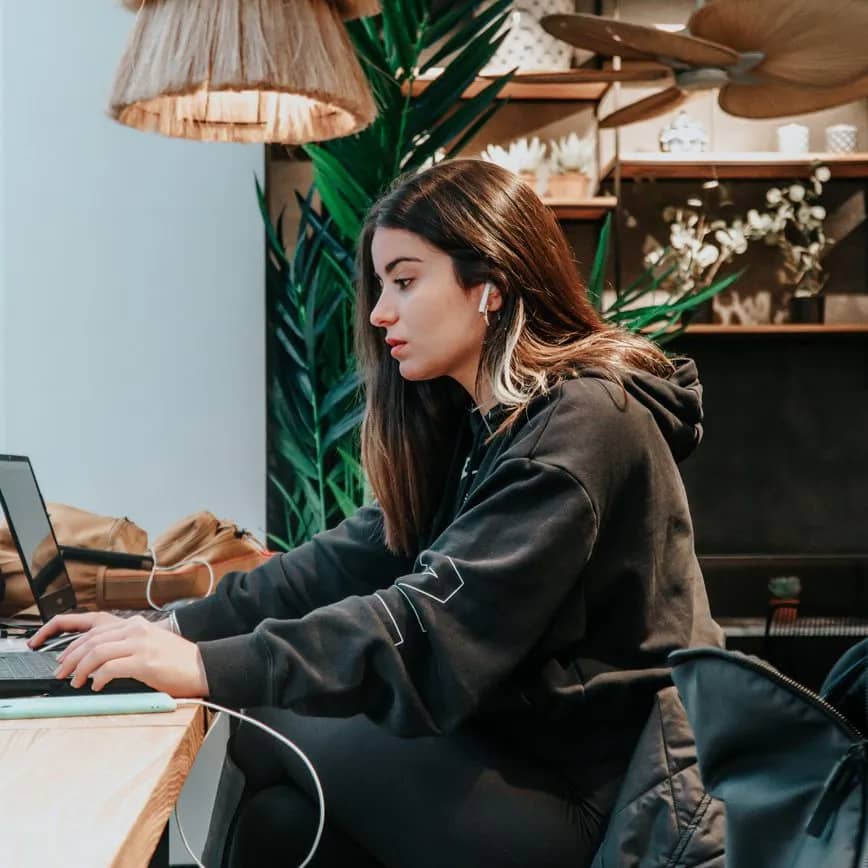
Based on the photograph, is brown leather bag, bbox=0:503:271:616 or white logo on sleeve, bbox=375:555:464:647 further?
brown leather bag, bbox=0:503:271:616

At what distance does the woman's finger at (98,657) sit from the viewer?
46.4 inches

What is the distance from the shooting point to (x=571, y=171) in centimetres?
421

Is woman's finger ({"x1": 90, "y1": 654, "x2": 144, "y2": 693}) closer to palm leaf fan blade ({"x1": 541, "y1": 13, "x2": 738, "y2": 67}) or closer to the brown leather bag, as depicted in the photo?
the brown leather bag

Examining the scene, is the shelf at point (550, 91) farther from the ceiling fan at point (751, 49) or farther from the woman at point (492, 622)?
the woman at point (492, 622)

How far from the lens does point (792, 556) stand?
4.69 m

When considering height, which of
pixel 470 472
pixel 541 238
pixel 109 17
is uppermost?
pixel 109 17

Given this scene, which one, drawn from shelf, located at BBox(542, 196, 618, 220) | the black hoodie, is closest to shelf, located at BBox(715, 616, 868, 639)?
shelf, located at BBox(542, 196, 618, 220)

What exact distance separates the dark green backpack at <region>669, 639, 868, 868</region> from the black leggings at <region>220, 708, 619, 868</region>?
0.50 metres

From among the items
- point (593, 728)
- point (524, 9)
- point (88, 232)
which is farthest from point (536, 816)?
point (524, 9)

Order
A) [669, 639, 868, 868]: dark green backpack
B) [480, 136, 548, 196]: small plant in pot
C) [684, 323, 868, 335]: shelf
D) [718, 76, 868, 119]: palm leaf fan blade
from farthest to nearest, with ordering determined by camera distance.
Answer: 1. [684, 323, 868, 335]: shelf
2. [480, 136, 548, 196]: small plant in pot
3. [718, 76, 868, 119]: palm leaf fan blade
4. [669, 639, 868, 868]: dark green backpack

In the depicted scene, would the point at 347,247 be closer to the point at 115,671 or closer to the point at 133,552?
the point at 133,552

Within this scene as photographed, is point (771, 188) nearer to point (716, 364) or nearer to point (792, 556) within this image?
point (716, 364)

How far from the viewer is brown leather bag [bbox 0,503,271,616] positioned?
2086 millimetres

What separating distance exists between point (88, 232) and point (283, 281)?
0.65 metres
